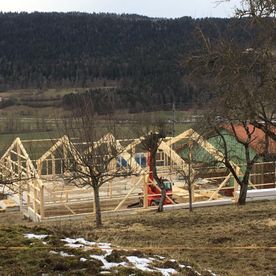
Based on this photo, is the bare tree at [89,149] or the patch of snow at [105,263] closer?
the patch of snow at [105,263]

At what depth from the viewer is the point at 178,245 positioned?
10.6m

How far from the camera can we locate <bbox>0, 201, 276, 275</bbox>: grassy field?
6.13 meters

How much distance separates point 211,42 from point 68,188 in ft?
54.0

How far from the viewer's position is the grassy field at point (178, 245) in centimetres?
613

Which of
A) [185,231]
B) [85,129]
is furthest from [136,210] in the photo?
[185,231]

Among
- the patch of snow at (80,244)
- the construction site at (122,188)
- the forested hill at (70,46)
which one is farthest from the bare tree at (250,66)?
the forested hill at (70,46)

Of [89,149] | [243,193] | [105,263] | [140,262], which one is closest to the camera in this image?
[105,263]

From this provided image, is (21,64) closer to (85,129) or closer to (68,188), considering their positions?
(68,188)

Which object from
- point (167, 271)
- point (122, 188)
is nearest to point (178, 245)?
point (167, 271)

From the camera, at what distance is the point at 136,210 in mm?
24516

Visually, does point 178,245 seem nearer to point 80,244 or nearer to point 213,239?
point 213,239

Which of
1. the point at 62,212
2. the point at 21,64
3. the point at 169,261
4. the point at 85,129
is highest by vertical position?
the point at 21,64

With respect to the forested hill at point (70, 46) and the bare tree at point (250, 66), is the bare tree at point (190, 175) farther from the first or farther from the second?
the forested hill at point (70, 46)

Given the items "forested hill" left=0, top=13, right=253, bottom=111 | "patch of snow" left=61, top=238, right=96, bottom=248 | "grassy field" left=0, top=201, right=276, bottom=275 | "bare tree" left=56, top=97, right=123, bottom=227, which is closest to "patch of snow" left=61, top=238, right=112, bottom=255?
"patch of snow" left=61, top=238, right=96, bottom=248
